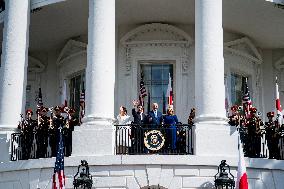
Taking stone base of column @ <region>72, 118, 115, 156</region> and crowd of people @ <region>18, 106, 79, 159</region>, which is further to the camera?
crowd of people @ <region>18, 106, 79, 159</region>

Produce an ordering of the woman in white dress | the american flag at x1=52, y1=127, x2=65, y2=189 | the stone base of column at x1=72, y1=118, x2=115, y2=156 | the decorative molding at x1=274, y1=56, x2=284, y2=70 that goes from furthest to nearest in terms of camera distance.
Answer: the decorative molding at x1=274, y1=56, x2=284, y2=70, the woman in white dress, the stone base of column at x1=72, y1=118, x2=115, y2=156, the american flag at x1=52, y1=127, x2=65, y2=189

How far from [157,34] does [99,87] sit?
642 centimetres

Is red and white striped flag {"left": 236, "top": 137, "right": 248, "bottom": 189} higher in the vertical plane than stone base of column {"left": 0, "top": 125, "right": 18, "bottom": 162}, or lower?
lower

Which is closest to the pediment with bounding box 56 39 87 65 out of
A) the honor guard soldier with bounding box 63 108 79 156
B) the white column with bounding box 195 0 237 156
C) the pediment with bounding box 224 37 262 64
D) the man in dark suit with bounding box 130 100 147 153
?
the honor guard soldier with bounding box 63 108 79 156

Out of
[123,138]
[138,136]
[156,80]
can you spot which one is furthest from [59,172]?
[156,80]

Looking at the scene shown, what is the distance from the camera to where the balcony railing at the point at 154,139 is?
2355 centimetres

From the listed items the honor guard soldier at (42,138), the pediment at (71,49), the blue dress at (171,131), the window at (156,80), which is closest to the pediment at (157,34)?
the window at (156,80)

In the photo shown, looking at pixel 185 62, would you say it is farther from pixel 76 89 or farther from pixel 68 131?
pixel 68 131

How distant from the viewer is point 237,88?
3062 centimetres

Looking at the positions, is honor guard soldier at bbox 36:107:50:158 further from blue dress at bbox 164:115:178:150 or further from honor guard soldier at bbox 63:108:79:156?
blue dress at bbox 164:115:178:150

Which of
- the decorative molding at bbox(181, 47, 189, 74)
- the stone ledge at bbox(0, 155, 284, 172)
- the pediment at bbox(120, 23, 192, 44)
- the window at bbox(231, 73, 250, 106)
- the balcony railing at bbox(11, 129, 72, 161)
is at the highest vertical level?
the pediment at bbox(120, 23, 192, 44)

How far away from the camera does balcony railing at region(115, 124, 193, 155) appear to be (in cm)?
2355

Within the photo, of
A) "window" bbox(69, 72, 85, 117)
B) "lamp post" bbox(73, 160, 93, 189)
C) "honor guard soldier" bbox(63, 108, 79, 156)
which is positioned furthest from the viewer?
"window" bbox(69, 72, 85, 117)

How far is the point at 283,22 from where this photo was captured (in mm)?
29172
